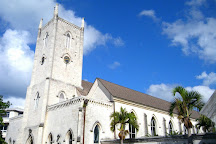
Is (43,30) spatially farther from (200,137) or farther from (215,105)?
(215,105)

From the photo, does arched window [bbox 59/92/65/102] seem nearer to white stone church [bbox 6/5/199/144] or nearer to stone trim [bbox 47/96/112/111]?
white stone church [bbox 6/5/199/144]

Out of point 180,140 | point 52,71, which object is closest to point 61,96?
point 52,71

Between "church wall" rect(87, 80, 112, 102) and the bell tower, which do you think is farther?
the bell tower

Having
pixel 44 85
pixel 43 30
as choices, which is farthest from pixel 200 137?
pixel 43 30

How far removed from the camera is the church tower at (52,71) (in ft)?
107

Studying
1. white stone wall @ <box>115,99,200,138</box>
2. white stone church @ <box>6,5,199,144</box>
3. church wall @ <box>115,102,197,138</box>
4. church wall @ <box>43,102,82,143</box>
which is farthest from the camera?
church wall @ <box>115,102,197,138</box>

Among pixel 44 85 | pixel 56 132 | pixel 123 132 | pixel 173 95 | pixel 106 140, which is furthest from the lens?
pixel 44 85

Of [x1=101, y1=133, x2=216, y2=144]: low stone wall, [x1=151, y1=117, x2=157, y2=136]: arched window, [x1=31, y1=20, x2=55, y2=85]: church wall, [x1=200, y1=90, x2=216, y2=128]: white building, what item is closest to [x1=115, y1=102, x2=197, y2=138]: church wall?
[x1=151, y1=117, x2=157, y2=136]: arched window

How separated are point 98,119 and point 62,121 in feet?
16.4

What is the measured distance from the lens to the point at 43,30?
40.4 metres

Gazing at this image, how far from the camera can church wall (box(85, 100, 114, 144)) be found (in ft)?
85.1

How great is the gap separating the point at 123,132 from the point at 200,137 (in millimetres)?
7559

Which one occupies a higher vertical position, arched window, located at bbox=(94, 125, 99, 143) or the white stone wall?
the white stone wall

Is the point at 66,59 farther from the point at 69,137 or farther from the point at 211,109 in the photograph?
the point at 211,109
